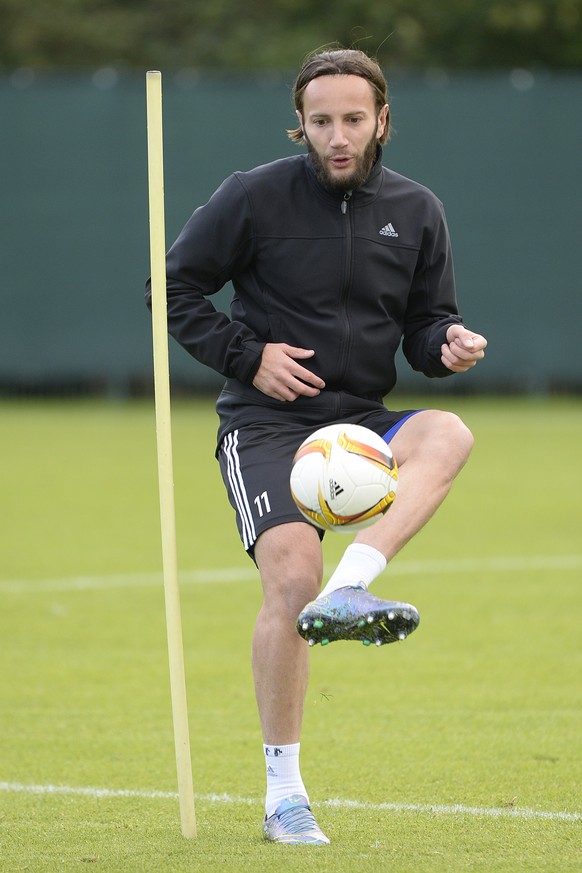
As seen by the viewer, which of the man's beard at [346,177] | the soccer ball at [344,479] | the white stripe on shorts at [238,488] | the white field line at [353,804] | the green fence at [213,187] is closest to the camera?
the soccer ball at [344,479]

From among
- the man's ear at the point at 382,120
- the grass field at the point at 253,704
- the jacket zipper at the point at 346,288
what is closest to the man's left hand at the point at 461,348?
the jacket zipper at the point at 346,288

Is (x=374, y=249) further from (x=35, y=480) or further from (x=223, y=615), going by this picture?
(x=35, y=480)

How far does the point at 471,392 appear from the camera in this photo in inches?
923

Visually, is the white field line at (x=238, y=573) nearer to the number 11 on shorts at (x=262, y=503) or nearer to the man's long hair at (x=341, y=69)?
the number 11 on shorts at (x=262, y=503)

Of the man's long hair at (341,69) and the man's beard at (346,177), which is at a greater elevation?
the man's long hair at (341,69)

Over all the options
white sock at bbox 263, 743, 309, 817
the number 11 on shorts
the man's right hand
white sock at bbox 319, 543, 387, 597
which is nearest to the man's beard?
the man's right hand

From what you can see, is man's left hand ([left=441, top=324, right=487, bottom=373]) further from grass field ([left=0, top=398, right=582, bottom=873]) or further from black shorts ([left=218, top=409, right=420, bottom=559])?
grass field ([left=0, top=398, right=582, bottom=873])

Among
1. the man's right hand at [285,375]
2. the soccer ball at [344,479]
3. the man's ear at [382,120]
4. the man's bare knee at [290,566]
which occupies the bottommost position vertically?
the man's bare knee at [290,566]

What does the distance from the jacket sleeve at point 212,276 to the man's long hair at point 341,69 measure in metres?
0.41

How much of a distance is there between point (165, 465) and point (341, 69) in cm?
150

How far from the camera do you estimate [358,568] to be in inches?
188

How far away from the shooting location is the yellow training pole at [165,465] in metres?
4.87

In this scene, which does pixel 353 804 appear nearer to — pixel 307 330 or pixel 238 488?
pixel 238 488

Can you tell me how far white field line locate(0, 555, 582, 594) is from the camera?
1048 cm
